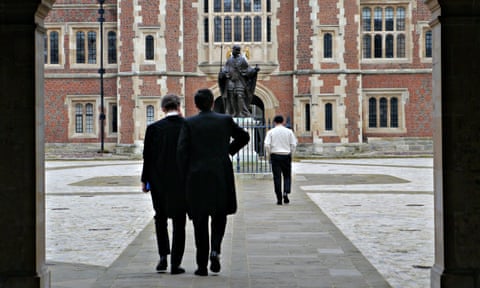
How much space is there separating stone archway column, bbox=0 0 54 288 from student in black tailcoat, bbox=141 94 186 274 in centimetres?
161

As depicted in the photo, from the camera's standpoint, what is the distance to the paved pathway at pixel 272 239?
21.7ft

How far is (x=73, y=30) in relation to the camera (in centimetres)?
3778

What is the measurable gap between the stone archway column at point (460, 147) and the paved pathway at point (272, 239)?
2.81 feet

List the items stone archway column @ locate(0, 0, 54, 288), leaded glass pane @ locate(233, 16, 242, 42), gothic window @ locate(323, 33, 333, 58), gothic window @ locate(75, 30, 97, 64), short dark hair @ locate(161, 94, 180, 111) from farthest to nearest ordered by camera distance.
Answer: gothic window @ locate(75, 30, 97, 64), leaded glass pane @ locate(233, 16, 242, 42), gothic window @ locate(323, 33, 333, 58), short dark hair @ locate(161, 94, 180, 111), stone archway column @ locate(0, 0, 54, 288)

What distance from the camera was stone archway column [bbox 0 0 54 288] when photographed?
213 inches

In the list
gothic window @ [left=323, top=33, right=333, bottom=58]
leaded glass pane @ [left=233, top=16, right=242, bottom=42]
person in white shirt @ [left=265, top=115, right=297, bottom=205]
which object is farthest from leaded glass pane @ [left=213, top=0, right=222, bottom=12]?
person in white shirt @ [left=265, top=115, right=297, bottom=205]

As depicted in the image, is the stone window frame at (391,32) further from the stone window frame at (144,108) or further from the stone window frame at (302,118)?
the stone window frame at (144,108)

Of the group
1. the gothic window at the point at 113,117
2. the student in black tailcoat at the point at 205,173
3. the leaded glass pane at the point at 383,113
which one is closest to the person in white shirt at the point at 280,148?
the student in black tailcoat at the point at 205,173

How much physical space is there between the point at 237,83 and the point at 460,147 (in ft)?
48.7

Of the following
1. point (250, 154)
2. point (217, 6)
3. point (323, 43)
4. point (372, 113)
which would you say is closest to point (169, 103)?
point (250, 154)

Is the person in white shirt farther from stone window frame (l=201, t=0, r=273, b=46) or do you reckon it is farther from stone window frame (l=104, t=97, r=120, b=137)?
stone window frame (l=104, t=97, r=120, b=137)

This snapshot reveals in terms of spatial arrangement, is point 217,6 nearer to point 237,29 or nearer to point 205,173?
point 237,29

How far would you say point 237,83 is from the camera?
66.1 feet

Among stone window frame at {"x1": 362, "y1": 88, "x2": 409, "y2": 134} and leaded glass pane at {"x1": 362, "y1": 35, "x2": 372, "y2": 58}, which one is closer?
stone window frame at {"x1": 362, "y1": 88, "x2": 409, "y2": 134}
